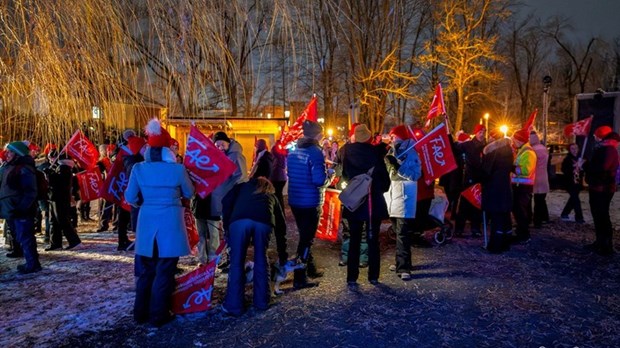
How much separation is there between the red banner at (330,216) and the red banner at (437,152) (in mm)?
1497

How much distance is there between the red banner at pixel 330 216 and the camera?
23.1 ft

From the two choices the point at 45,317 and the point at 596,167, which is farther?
the point at 596,167

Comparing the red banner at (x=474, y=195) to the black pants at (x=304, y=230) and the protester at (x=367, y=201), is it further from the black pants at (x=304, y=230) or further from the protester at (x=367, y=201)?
the black pants at (x=304, y=230)

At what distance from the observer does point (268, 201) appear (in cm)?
483

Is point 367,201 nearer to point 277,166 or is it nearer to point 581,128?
point 277,166

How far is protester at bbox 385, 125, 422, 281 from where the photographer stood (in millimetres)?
5879

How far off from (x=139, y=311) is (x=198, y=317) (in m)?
0.61

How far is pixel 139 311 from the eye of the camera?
456 cm

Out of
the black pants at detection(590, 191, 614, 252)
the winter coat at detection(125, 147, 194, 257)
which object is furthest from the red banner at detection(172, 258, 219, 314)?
the black pants at detection(590, 191, 614, 252)

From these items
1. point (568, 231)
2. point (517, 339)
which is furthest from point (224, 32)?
point (568, 231)

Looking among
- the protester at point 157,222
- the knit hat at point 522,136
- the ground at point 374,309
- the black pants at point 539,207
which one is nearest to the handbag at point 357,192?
the ground at point 374,309

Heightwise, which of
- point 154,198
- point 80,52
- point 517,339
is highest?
point 80,52

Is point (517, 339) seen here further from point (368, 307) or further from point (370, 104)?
point (370, 104)

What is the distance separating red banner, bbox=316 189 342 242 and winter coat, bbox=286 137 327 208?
151cm
